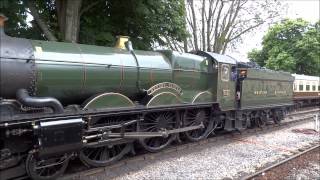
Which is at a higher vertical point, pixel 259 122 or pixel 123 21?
pixel 123 21

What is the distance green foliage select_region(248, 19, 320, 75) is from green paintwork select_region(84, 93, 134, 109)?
34.5m

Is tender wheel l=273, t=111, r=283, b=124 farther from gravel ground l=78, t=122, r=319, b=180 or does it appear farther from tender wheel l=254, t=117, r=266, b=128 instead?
gravel ground l=78, t=122, r=319, b=180

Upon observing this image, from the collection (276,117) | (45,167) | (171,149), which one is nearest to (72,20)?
(171,149)

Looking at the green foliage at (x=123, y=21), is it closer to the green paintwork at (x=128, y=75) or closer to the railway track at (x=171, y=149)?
the green paintwork at (x=128, y=75)

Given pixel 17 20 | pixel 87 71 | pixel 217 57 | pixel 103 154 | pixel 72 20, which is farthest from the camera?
pixel 217 57

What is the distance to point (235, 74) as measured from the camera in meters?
13.2

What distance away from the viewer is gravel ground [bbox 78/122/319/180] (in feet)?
27.1

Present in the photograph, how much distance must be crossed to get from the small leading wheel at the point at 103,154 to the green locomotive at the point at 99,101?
0.02 metres

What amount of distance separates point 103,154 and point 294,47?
3752 centimetres

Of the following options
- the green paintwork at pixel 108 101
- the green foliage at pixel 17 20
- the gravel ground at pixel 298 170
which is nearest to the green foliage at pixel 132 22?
the green foliage at pixel 17 20

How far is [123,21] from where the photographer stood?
46.3ft

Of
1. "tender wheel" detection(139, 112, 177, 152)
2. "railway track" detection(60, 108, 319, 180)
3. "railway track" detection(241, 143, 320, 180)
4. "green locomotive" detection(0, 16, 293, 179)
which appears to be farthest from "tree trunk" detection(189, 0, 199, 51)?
"tender wheel" detection(139, 112, 177, 152)

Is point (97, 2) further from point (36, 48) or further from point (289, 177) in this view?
point (289, 177)

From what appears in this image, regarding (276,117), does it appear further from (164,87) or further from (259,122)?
(164,87)
